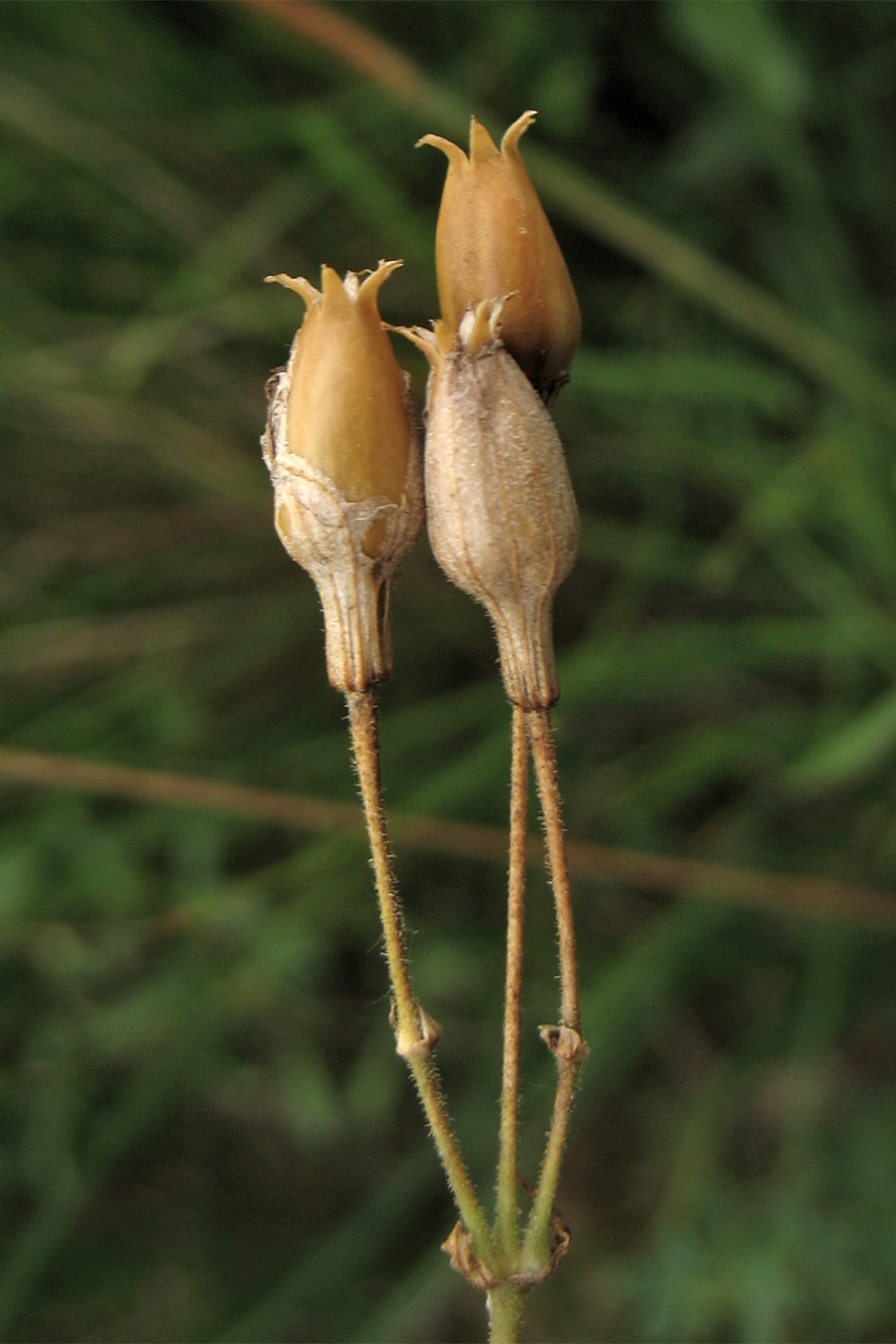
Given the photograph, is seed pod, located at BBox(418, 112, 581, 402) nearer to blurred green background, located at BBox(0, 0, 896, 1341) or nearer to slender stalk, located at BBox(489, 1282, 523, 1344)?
slender stalk, located at BBox(489, 1282, 523, 1344)

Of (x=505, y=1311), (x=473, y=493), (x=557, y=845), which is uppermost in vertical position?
(x=473, y=493)

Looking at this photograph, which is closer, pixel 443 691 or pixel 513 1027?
pixel 513 1027

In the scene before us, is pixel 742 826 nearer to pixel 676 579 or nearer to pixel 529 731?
pixel 676 579

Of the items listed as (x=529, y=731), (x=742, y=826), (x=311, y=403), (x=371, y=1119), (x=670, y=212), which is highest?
(x=670, y=212)

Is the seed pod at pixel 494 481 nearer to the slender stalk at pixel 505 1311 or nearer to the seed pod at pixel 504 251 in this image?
the seed pod at pixel 504 251

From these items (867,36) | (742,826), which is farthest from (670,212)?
(742,826)

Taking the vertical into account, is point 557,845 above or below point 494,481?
below

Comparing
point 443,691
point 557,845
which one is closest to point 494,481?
point 557,845

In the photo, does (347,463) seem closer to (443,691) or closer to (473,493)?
(473,493)
